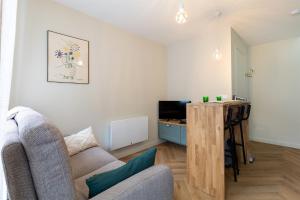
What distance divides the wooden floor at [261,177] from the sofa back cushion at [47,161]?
164cm

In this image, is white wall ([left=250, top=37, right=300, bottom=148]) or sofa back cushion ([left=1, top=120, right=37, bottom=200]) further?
white wall ([left=250, top=37, right=300, bottom=148])

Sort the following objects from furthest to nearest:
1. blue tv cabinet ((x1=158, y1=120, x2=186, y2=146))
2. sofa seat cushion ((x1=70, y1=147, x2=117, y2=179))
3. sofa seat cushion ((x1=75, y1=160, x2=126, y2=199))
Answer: blue tv cabinet ((x1=158, y1=120, x2=186, y2=146))
sofa seat cushion ((x1=70, y1=147, x2=117, y2=179))
sofa seat cushion ((x1=75, y1=160, x2=126, y2=199))

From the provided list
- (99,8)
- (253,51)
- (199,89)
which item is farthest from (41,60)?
(253,51)

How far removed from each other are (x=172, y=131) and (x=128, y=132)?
1076 mm

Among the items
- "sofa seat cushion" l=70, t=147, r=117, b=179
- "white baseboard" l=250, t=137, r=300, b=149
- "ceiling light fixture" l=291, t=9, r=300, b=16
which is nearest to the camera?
"sofa seat cushion" l=70, t=147, r=117, b=179

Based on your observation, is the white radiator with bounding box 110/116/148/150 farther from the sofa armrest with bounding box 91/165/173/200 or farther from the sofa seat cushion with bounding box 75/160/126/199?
the sofa armrest with bounding box 91/165/173/200

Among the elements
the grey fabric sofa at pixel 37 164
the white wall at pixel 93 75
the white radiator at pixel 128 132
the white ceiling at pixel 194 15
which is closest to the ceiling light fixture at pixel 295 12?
the white ceiling at pixel 194 15

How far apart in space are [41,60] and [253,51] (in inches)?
189

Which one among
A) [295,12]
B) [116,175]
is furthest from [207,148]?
[295,12]

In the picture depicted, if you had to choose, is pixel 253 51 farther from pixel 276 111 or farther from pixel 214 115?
pixel 214 115

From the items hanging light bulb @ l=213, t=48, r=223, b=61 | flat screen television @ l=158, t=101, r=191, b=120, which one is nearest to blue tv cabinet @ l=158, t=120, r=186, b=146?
flat screen television @ l=158, t=101, r=191, b=120

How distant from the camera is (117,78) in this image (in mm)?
3104

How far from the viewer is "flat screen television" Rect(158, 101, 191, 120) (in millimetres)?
3730

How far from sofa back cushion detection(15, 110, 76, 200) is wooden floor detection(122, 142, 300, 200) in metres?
1.64
